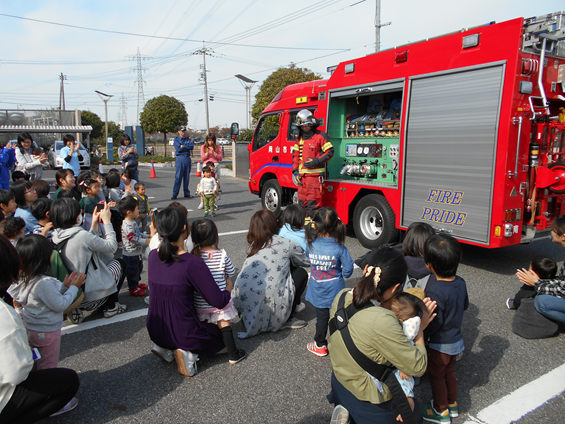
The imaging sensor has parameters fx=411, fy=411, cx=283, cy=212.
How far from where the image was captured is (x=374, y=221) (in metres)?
6.70

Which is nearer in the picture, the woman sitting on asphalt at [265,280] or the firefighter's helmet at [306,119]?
the woman sitting on asphalt at [265,280]

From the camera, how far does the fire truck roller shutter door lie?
4.90 meters

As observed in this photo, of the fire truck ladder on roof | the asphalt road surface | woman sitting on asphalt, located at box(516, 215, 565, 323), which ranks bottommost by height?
the asphalt road surface

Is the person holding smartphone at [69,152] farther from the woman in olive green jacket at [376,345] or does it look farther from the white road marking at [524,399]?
the white road marking at [524,399]

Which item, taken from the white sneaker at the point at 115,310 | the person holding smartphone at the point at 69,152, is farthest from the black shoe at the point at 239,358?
the person holding smartphone at the point at 69,152

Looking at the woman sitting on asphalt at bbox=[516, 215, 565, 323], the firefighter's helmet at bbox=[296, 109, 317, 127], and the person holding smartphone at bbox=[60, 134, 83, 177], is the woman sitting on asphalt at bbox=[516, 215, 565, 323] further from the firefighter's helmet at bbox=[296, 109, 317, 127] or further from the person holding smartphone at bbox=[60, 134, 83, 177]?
the person holding smartphone at bbox=[60, 134, 83, 177]

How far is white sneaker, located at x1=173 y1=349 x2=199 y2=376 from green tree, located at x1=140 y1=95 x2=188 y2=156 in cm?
A: 3637

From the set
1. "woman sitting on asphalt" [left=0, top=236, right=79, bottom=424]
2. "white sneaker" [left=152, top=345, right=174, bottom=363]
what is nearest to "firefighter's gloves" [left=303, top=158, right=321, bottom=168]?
"white sneaker" [left=152, top=345, right=174, bottom=363]

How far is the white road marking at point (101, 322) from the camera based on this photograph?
3906 millimetres

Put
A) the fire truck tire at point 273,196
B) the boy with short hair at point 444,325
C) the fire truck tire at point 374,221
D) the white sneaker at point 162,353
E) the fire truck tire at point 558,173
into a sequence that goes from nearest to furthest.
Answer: the boy with short hair at point 444,325, the white sneaker at point 162,353, the fire truck tire at point 558,173, the fire truck tire at point 374,221, the fire truck tire at point 273,196

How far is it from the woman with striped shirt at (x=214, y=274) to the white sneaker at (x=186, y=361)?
11.6 inches

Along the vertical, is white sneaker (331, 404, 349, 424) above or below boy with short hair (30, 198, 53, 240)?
below

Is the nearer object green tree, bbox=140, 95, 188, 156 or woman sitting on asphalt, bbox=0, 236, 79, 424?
woman sitting on asphalt, bbox=0, 236, 79, 424

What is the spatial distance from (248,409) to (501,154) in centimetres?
395
